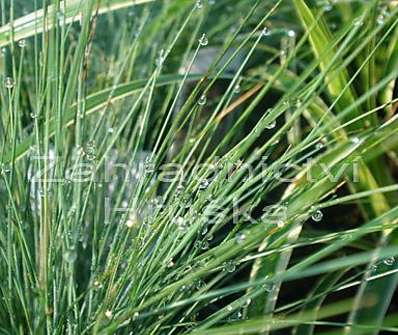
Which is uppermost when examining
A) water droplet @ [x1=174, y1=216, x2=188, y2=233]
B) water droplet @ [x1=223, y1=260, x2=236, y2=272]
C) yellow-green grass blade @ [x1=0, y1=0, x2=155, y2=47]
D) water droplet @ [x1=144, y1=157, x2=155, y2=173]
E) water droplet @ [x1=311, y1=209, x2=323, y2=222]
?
yellow-green grass blade @ [x1=0, y1=0, x2=155, y2=47]

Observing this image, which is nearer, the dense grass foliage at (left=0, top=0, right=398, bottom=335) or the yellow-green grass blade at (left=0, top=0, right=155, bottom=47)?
the dense grass foliage at (left=0, top=0, right=398, bottom=335)

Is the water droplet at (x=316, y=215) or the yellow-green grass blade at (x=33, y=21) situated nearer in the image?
the water droplet at (x=316, y=215)

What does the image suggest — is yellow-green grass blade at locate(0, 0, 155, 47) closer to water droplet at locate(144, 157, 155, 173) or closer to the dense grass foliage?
the dense grass foliage

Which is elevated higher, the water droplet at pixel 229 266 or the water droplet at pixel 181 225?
the water droplet at pixel 181 225

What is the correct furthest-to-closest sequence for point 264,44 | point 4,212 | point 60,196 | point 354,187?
point 264,44 → point 354,187 → point 4,212 → point 60,196

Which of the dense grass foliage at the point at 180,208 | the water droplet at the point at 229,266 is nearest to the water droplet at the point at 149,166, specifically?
the dense grass foliage at the point at 180,208

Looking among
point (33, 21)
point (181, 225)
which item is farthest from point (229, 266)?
point (33, 21)

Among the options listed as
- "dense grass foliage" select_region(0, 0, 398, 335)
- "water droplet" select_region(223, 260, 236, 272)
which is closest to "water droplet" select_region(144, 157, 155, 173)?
"dense grass foliage" select_region(0, 0, 398, 335)

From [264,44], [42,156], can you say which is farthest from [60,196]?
[264,44]

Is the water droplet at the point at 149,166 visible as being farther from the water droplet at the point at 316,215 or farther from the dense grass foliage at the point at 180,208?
the water droplet at the point at 316,215

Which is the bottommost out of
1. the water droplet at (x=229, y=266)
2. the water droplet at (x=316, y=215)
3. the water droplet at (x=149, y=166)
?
the water droplet at (x=229, y=266)

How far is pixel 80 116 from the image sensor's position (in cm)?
66

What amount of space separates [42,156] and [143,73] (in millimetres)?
439

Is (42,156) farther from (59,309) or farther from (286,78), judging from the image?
(286,78)
